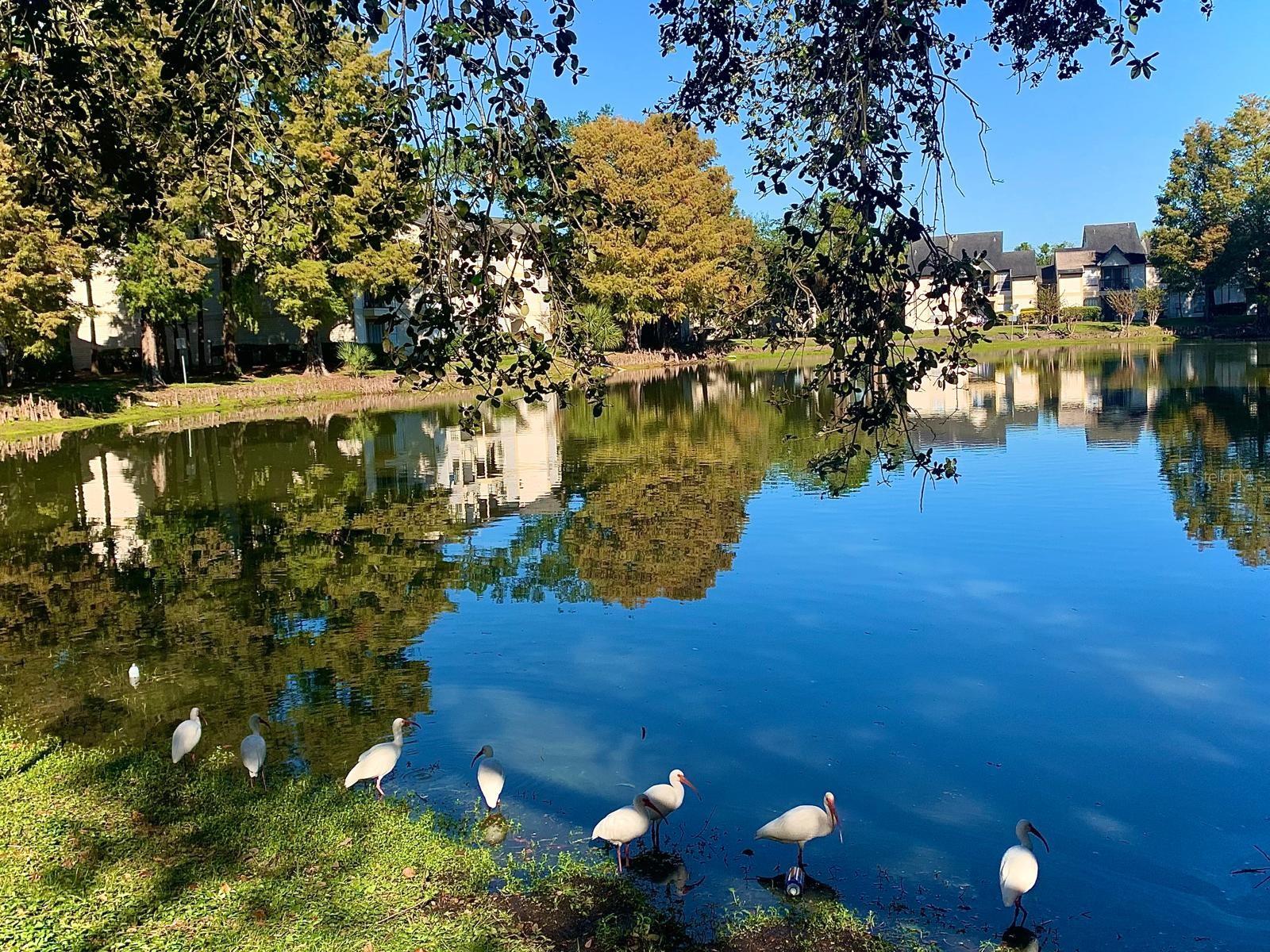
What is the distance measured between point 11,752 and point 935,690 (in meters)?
8.33

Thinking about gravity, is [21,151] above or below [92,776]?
above

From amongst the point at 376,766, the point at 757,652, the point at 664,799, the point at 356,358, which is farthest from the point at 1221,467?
the point at 356,358

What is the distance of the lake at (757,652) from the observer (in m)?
7.03

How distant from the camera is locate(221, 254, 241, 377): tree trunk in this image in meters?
51.4

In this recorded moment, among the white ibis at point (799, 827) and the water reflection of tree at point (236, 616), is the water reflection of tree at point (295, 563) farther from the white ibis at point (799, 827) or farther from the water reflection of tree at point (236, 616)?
the white ibis at point (799, 827)

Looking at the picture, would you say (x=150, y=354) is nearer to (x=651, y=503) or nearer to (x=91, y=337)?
(x=91, y=337)

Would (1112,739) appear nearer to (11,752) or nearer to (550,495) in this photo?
(11,752)

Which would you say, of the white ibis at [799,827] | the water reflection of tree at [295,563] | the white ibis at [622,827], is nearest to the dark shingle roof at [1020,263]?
the water reflection of tree at [295,563]

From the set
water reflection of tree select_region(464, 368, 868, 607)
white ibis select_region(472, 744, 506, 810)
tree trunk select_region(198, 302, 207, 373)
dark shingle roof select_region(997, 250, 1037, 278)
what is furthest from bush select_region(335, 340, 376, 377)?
dark shingle roof select_region(997, 250, 1037, 278)

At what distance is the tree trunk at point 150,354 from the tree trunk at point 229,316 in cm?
450

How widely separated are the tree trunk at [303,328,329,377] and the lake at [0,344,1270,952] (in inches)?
1249

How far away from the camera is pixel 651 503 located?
20391mm

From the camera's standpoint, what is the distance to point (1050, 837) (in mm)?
7109

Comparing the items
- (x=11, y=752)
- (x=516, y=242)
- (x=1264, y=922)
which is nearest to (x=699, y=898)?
(x=1264, y=922)
